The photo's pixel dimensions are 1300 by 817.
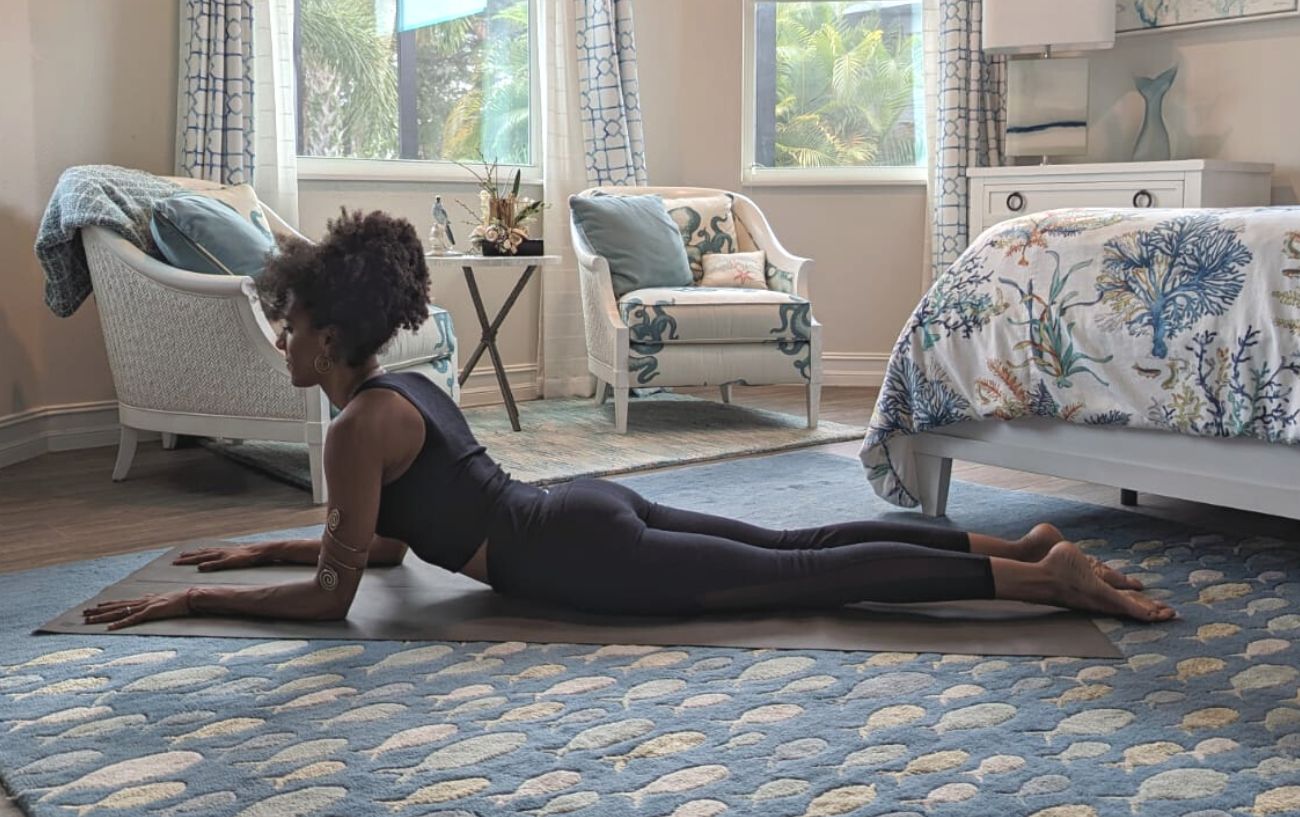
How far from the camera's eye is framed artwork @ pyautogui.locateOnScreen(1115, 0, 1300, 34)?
457 cm

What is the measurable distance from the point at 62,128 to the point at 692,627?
9.47ft

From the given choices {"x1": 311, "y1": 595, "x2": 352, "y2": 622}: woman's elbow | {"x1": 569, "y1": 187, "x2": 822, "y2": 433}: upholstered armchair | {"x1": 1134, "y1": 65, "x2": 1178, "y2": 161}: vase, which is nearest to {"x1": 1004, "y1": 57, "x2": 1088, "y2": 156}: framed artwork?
{"x1": 1134, "y1": 65, "x2": 1178, "y2": 161}: vase

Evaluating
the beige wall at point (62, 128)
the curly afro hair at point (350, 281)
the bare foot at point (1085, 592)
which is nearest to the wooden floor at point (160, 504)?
the beige wall at point (62, 128)

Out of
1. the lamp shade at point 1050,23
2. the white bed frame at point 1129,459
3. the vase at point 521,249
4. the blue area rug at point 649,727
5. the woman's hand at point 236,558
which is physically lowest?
the blue area rug at point 649,727

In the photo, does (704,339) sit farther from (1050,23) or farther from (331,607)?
(331,607)

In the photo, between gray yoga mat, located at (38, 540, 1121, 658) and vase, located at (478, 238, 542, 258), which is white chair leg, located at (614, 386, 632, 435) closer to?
vase, located at (478, 238, 542, 258)

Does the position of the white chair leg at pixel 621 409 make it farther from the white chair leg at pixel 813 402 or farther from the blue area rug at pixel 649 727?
the blue area rug at pixel 649 727

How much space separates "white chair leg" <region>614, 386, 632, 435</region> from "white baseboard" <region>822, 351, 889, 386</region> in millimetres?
1584

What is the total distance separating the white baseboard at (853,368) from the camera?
18.1ft

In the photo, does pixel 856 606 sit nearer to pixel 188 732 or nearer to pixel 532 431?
pixel 188 732

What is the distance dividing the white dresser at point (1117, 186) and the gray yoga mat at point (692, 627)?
2.72 meters

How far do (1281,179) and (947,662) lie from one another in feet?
11.4

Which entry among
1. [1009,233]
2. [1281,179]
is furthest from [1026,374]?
[1281,179]

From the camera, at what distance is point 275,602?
83.8 inches
